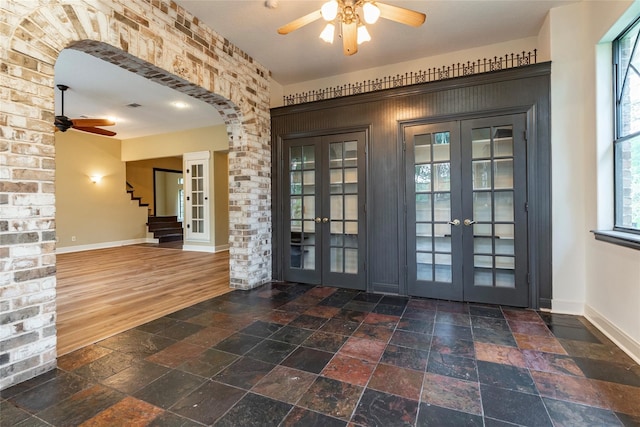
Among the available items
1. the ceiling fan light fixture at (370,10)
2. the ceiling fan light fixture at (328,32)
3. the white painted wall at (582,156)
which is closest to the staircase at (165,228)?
the ceiling fan light fixture at (328,32)

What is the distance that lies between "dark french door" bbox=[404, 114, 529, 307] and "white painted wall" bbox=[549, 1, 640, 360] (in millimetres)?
334

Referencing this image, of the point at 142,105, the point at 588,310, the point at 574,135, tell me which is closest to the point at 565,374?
the point at 588,310

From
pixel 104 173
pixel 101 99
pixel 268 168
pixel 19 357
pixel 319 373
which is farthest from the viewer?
A: pixel 104 173

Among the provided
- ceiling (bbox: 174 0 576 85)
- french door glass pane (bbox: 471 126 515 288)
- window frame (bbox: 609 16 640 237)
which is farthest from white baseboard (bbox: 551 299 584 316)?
ceiling (bbox: 174 0 576 85)

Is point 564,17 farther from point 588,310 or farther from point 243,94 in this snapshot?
point 243,94

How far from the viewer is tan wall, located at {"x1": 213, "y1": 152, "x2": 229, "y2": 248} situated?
7812 mm

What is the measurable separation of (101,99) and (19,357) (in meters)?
5.15

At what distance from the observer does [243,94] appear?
3.97 meters

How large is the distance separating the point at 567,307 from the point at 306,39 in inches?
165

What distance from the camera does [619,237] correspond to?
2.44 metres

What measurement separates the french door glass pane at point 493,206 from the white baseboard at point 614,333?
0.69 m

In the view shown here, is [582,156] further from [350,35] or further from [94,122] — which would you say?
[94,122]

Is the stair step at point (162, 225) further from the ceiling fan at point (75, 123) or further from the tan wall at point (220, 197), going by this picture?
the ceiling fan at point (75, 123)

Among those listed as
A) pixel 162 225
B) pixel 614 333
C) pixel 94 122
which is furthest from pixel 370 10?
pixel 162 225
